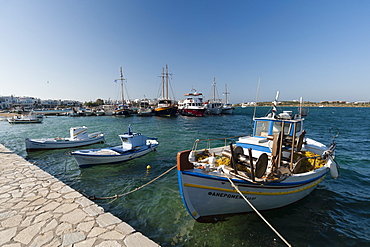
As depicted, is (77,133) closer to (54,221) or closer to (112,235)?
(54,221)

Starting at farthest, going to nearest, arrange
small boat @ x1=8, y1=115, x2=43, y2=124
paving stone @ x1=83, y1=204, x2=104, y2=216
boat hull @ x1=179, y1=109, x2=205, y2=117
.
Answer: boat hull @ x1=179, y1=109, x2=205, y2=117 < small boat @ x1=8, y1=115, x2=43, y2=124 < paving stone @ x1=83, y1=204, x2=104, y2=216

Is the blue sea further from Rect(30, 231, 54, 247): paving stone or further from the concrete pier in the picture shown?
Rect(30, 231, 54, 247): paving stone

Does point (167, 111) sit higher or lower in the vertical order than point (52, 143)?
higher

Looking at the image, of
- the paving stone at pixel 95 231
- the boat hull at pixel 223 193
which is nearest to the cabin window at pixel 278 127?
the boat hull at pixel 223 193

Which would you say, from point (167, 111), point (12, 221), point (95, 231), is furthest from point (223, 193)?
point (167, 111)

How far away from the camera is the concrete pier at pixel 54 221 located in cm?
384

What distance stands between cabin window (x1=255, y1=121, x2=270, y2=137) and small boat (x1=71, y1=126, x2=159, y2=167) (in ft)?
28.9

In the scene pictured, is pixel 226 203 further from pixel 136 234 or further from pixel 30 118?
pixel 30 118

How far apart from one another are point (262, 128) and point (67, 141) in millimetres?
17263

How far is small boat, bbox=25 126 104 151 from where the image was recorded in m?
15.0

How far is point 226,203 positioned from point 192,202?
1178 mm

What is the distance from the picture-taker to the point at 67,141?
15883mm

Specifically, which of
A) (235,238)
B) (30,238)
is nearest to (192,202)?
(235,238)

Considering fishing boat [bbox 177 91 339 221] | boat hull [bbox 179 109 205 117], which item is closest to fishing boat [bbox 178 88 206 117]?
boat hull [bbox 179 109 205 117]
